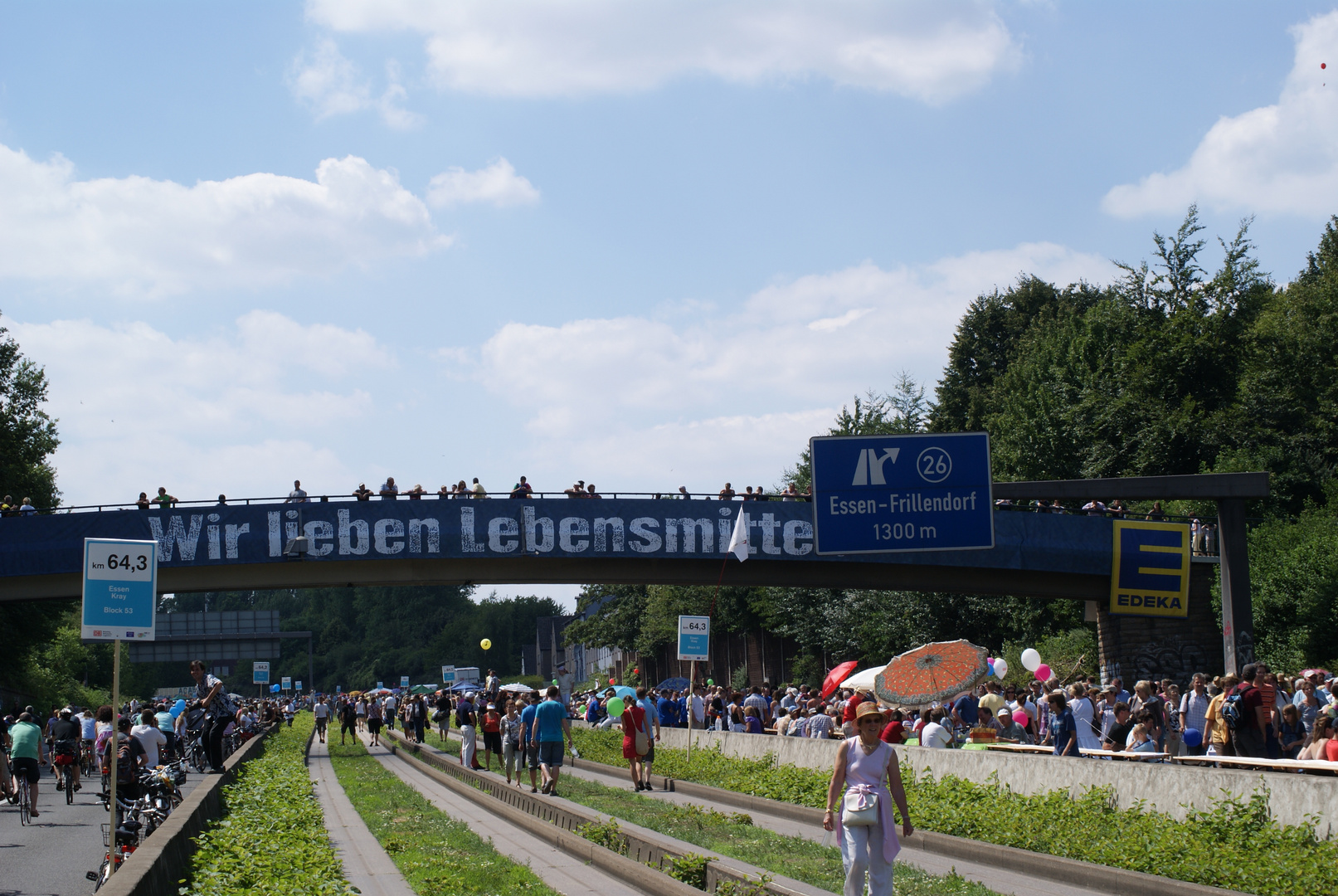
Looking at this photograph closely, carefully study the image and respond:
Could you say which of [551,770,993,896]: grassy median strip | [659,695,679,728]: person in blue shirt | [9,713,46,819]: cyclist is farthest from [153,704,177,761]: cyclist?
[659,695,679,728]: person in blue shirt

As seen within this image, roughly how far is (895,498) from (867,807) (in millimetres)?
11749

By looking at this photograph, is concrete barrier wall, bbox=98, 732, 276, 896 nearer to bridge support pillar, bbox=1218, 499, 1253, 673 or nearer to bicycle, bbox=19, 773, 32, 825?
bicycle, bbox=19, 773, 32, 825

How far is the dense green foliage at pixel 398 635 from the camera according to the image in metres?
160

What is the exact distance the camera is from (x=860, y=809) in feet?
29.3

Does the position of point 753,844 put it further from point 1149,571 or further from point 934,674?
point 1149,571

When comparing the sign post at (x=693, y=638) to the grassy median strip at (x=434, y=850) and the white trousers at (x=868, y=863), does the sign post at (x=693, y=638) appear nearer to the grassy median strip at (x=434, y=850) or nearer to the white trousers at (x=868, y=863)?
the grassy median strip at (x=434, y=850)

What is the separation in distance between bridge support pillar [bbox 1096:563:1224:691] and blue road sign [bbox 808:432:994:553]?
17881 mm

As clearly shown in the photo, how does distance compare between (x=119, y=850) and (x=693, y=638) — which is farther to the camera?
(x=693, y=638)

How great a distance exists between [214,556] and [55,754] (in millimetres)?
12005

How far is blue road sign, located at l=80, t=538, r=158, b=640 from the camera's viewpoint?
1341 centimetres

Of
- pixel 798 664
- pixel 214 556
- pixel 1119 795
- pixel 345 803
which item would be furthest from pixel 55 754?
pixel 798 664

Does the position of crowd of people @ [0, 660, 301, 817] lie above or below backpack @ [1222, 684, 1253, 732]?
below

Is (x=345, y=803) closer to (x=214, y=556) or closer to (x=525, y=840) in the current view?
(x=525, y=840)

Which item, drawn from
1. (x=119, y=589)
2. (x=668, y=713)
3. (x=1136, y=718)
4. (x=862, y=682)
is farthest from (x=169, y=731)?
(x=1136, y=718)
